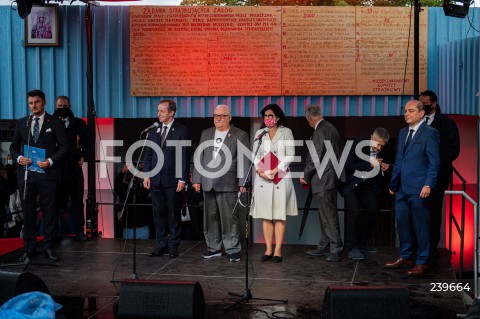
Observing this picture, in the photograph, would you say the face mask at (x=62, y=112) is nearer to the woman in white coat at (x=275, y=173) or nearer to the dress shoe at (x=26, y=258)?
the dress shoe at (x=26, y=258)

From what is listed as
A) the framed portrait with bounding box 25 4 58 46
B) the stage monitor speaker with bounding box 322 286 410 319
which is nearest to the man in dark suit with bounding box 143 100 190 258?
the framed portrait with bounding box 25 4 58 46

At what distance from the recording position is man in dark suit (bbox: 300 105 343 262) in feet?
28.9

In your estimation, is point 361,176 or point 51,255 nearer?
point 51,255

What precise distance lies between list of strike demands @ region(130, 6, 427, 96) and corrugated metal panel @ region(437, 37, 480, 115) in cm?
30

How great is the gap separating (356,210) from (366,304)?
346 cm

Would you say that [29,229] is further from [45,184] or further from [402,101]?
[402,101]

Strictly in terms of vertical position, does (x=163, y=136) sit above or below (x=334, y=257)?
above

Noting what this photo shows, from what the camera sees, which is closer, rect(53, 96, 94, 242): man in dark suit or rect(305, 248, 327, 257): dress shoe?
rect(305, 248, 327, 257): dress shoe

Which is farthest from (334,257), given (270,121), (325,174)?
(270,121)

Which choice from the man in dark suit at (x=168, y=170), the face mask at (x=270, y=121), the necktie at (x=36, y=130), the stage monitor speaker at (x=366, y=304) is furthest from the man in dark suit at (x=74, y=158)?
the stage monitor speaker at (x=366, y=304)

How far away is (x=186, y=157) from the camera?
8.90m

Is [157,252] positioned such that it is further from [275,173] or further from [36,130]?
[36,130]

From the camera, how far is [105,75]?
10516mm

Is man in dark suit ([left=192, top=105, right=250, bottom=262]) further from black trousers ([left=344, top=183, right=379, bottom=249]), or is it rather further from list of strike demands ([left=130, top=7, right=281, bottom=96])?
list of strike demands ([left=130, top=7, right=281, bottom=96])
